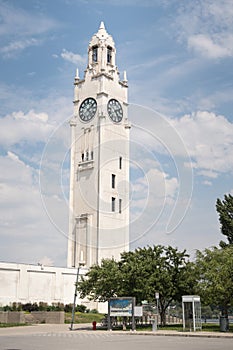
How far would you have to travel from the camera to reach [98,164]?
78.6 metres

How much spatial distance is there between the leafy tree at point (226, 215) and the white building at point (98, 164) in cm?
2252

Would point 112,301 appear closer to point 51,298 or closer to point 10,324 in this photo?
point 10,324

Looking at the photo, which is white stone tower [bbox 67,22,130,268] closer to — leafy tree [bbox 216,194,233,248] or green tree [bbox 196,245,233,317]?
leafy tree [bbox 216,194,233,248]

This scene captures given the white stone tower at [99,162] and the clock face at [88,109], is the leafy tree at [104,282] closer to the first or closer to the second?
the white stone tower at [99,162]

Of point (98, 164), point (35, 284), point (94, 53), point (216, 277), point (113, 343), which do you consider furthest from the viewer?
point (94, 53)

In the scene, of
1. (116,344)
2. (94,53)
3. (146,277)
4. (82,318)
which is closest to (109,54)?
(94,53)

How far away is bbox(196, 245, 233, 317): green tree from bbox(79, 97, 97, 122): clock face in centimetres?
4821

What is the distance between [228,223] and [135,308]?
2574 cm

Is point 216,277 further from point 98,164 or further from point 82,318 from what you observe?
point 98,164

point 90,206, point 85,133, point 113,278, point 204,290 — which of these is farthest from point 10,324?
point 85,133

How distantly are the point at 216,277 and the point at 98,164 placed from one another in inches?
1807

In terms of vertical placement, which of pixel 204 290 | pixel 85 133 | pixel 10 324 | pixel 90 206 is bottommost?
pixel 10 324

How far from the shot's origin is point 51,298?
66.1 m

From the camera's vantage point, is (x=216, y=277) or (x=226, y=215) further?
(x=226, y=215)
